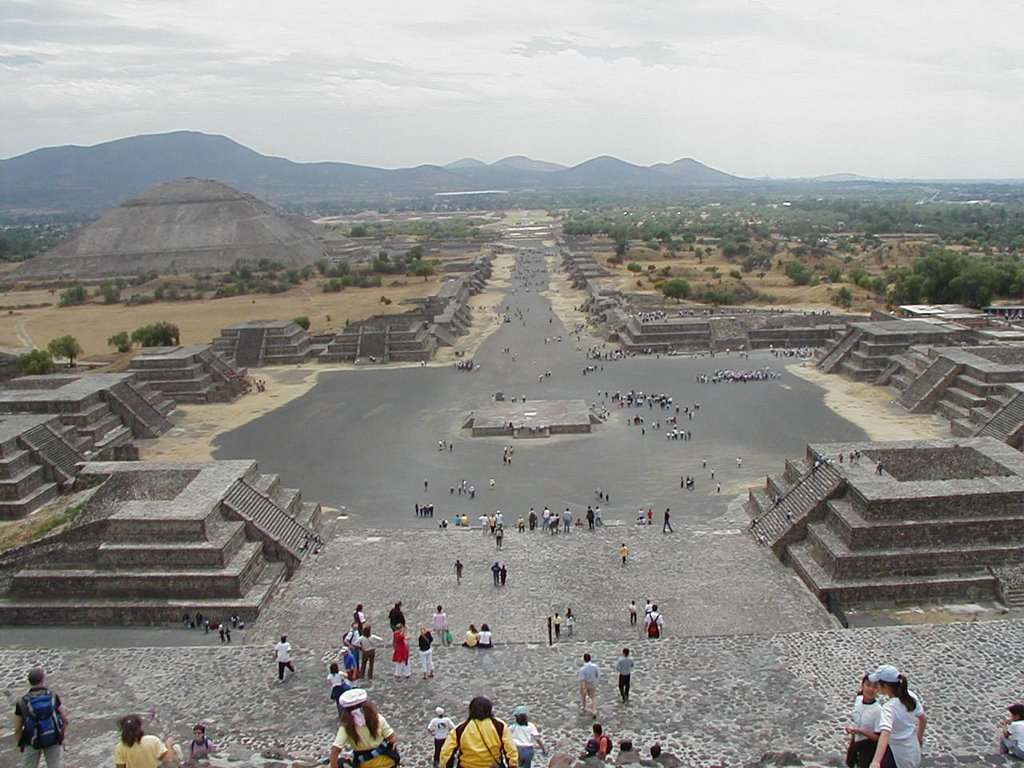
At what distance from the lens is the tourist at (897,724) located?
6520 millimetres

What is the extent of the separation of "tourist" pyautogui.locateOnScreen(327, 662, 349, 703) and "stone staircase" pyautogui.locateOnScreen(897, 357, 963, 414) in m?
27.5

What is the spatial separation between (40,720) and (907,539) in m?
15.7

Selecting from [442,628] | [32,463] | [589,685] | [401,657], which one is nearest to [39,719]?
[401,657]

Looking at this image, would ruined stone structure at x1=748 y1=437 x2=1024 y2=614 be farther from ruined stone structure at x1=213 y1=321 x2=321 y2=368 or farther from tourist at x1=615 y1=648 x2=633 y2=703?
ruined stone structure at x1=213 y1=321 x2=321 y2=368

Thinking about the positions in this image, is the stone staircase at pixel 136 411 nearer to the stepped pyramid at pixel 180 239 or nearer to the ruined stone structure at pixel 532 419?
the ruined stone structure at pixel 532 419

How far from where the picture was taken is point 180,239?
104188 millimetres

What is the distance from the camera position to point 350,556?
19.8 meters

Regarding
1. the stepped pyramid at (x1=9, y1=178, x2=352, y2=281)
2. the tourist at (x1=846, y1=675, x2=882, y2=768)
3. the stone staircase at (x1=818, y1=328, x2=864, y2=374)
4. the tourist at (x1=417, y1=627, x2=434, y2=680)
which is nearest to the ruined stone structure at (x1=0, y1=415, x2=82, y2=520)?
the tourist at (x1=417, y1=627, x2=434, y2=680)

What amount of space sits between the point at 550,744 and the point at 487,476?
56.1ft

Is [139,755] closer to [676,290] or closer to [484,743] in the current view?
[484,743]

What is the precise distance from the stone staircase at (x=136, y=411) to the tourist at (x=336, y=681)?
76.8ft

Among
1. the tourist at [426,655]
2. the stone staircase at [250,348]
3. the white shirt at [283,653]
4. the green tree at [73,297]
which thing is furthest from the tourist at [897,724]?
the green tree at [73,297]

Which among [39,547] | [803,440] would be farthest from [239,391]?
[803,440]

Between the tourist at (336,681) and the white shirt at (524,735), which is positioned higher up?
the white shirt at (524,735)
